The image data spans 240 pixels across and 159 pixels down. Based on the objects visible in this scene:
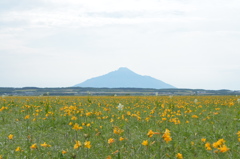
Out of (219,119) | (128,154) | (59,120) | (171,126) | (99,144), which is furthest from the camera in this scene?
(219,119)

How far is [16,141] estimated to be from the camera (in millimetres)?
7664

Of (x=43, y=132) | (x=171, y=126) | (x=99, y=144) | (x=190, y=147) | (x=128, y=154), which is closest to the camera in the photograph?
(x=128, y=154)

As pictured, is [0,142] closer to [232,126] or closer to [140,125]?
[140,125]

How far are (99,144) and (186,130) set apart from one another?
3033 millimetres

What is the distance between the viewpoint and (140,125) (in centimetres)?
998

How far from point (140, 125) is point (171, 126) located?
1.18 metres

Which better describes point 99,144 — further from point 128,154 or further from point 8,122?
point 8,122

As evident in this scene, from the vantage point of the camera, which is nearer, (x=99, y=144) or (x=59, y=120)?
(x=99, y=144)

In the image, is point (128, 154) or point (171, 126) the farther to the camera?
point (171, 126)

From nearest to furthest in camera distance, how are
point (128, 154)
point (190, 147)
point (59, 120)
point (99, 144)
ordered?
point (128, 154) < point (190, 147) < point (99, 144) < point (59, 120)

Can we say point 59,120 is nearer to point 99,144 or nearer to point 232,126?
point 99,144

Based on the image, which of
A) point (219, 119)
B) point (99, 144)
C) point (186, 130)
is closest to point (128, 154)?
point (99, 144)

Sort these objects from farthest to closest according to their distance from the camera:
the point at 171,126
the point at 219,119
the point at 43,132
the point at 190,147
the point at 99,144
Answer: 1. the point at 219,119
2. the point at 171,126
3. the point at 43,132
4. the point at 99,144
5. the point at 190,147

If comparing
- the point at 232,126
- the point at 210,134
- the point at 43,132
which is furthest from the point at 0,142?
the point at 232,126
